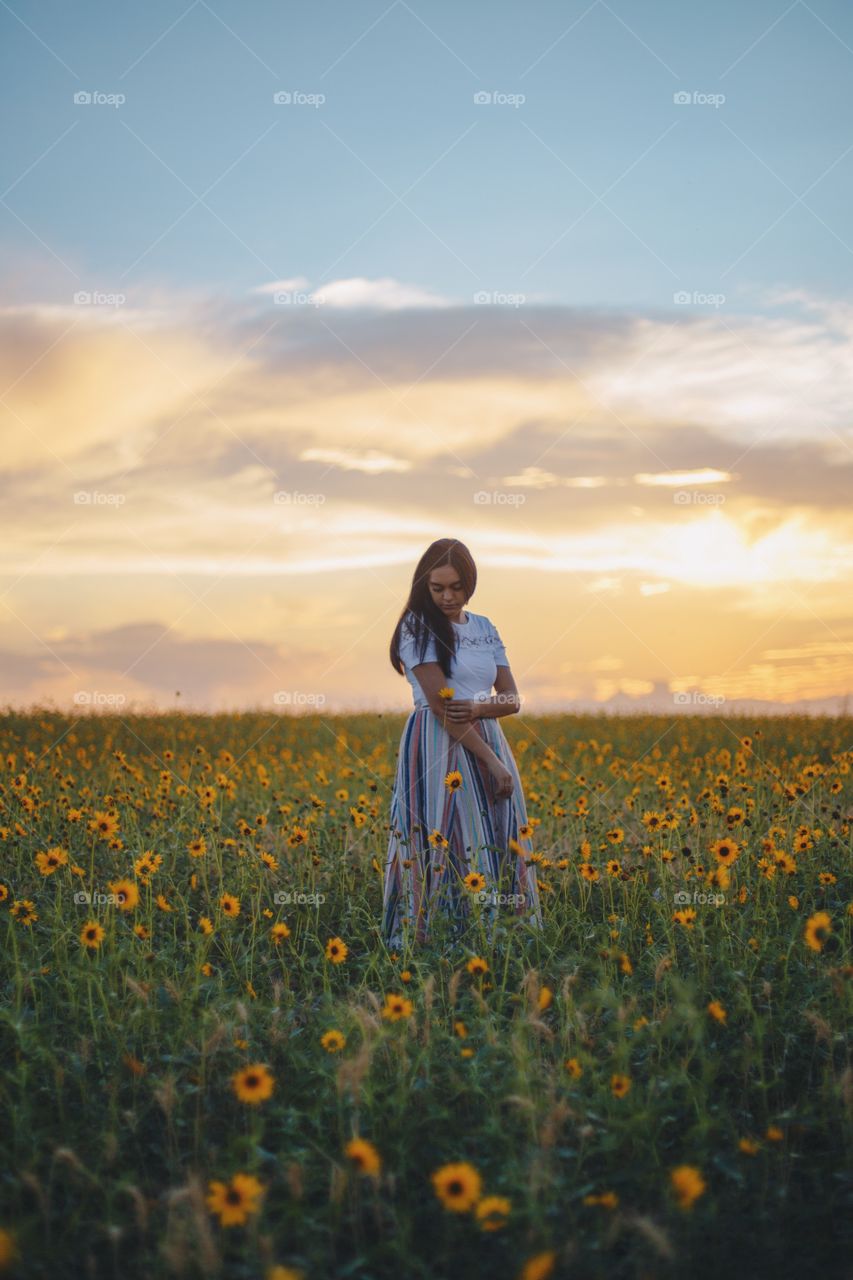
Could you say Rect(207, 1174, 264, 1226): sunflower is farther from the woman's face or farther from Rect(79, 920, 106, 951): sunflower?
the woman's face

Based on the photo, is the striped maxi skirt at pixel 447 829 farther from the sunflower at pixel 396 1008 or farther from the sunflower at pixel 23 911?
the sunflower at pixel 396 1008

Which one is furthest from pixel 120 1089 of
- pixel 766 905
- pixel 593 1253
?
pixel 766 905

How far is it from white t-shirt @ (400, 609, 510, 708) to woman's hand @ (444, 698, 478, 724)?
0.29 feet

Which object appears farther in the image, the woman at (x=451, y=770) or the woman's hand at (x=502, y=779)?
the woman's hand at (x=502, y=779)

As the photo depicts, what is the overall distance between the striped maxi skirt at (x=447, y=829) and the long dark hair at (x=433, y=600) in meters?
0.45

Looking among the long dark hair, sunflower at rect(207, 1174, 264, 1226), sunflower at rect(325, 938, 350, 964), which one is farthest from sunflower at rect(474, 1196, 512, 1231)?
the long dark hair

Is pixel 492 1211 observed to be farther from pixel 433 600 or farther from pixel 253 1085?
pixel 433 600

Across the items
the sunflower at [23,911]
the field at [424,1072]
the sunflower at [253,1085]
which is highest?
the sunflower at [23,911]

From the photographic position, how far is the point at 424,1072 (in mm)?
3811

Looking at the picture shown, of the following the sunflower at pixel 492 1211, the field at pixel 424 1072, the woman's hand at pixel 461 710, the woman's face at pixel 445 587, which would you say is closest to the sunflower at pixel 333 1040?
the field at pixel 424 1072

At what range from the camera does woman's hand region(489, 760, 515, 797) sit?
5.57 metres

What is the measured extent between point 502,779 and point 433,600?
41.4 inches

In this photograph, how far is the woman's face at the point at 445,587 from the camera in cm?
541

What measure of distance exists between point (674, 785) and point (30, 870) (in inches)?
236
